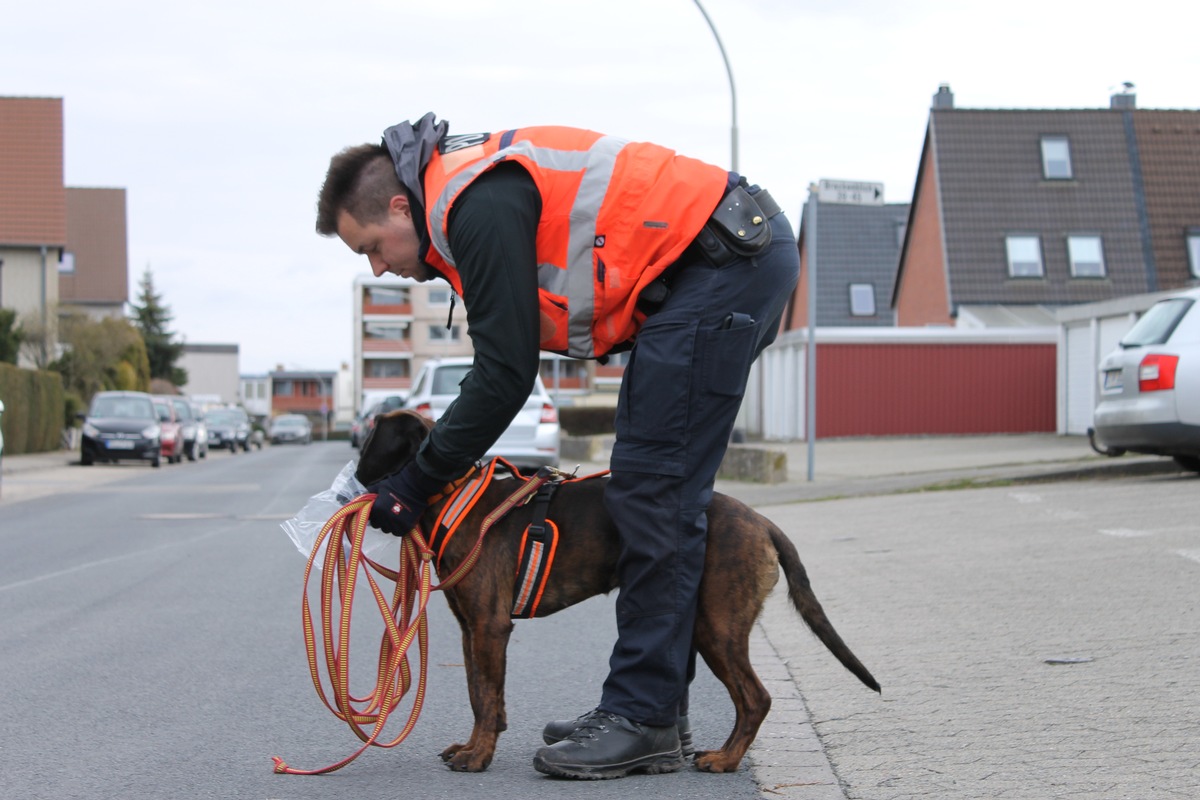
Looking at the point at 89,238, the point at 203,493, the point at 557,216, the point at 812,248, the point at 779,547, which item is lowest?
the point at 203,493

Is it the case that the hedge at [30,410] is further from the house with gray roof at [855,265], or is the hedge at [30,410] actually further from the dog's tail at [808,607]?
the dog's tail at [808,607]

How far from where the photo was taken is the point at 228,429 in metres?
46.4

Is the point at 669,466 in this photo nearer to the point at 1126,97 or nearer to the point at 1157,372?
the point at 1157,372

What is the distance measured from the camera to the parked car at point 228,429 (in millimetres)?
46031

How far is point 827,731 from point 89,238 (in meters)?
67.0

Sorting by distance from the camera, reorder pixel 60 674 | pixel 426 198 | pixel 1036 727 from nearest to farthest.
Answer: pixel 426 198 < pixel 1036 727 < pixel 60 674

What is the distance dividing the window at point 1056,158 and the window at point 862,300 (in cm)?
936

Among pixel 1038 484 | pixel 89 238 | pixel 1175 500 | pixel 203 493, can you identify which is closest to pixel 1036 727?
pixel 1175 500

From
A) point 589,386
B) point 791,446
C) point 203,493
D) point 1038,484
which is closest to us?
point 1038,484

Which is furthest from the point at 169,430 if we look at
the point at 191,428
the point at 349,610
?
the point at 349,610

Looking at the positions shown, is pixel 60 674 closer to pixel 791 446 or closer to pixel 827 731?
pixel 827 731

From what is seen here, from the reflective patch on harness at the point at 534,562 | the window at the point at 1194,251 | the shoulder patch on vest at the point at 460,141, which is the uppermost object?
the window at the point at 1194,251

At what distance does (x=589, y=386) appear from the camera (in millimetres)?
103688

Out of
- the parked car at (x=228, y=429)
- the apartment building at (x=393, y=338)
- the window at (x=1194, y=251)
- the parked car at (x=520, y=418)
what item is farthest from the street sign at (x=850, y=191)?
the apartment building at (x=393, y=338)
